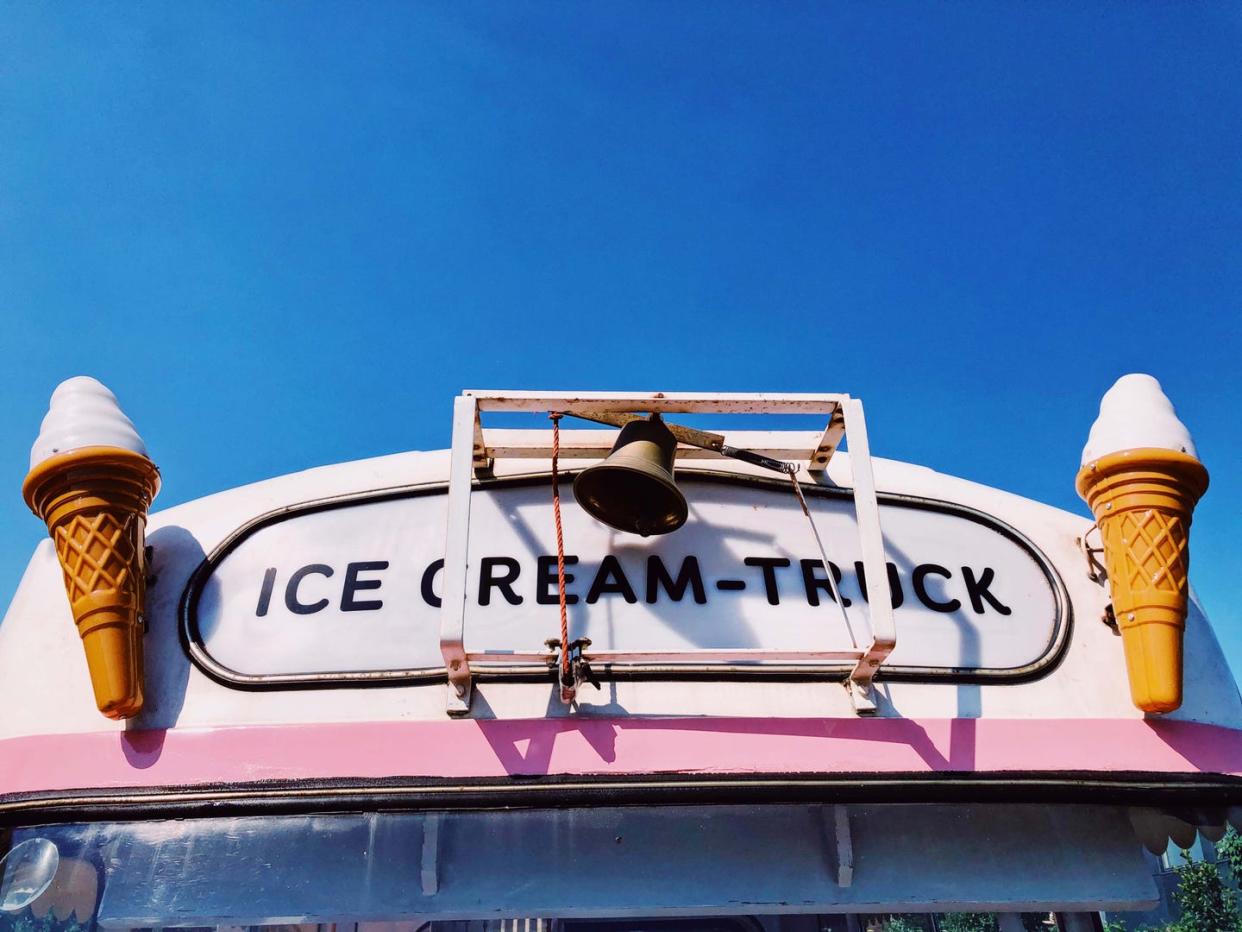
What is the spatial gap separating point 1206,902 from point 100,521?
4100mm

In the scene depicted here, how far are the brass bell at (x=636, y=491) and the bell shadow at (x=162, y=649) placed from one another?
1.58 meters

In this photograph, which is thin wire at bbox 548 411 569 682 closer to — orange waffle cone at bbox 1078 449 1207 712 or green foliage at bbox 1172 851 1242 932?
orange waffle cone at bbox 1078 449 1207 712

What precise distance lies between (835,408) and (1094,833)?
5.79 ft

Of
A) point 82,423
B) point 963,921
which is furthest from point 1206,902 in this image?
point 82,423

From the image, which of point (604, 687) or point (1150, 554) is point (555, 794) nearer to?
point (604, 687)

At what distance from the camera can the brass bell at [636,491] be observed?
356 cm

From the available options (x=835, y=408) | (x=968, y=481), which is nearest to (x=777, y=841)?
(x=835, y=408)

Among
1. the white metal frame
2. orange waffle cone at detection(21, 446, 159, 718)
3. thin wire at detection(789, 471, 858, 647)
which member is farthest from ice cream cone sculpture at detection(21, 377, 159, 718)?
thin wire at detection(789, 471, 858, 647)

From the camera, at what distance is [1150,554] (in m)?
3.50

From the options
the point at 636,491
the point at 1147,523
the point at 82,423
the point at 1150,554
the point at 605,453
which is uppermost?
the point at 605,453

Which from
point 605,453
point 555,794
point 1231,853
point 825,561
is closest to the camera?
point 555,794

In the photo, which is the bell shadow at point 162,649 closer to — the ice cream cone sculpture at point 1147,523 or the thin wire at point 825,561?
the thin wire at point 825,561

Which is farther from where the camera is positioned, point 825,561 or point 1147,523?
point 825,561

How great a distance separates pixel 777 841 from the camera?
3.15 meters
